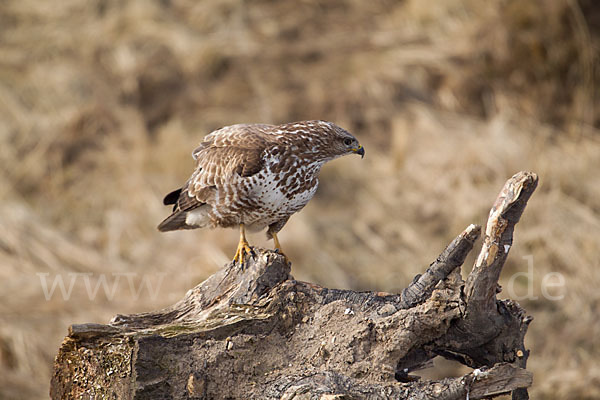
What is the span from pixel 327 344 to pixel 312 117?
772cm

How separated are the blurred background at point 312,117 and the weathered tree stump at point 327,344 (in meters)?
4.50

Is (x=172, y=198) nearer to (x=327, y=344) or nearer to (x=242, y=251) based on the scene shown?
(x=242, y=251)

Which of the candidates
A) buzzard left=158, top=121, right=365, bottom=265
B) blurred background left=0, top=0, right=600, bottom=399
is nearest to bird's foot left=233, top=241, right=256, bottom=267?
buzzard left=158, top=121, right=365, bottom=265

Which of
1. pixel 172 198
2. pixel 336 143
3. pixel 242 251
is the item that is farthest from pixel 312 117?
pixel 242 251

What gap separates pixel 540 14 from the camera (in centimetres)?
1062

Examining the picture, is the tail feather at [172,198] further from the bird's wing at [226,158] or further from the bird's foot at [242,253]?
the bird's foot at [242,253]

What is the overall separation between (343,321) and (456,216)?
6.09 m

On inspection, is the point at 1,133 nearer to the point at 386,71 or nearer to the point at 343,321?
the point at 386,71

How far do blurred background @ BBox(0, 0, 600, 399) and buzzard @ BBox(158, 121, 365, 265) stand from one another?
12.2 feet

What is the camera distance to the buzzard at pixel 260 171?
417 cm

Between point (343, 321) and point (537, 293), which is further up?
point (537, 293)

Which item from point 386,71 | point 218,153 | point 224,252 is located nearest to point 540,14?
point 386,71

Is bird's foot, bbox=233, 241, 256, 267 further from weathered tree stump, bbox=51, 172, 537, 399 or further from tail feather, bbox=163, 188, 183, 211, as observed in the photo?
tail feather, bbox=163, 188, 183, 211

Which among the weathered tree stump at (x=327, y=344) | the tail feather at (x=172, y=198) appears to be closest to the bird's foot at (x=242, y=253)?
the weathered tree stump at (x=327, y=344)
